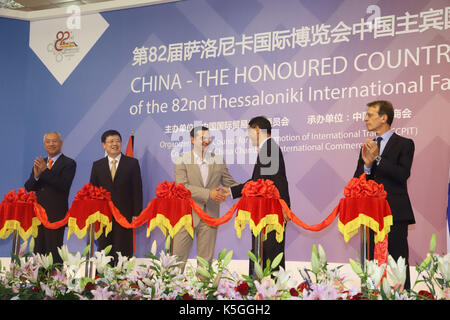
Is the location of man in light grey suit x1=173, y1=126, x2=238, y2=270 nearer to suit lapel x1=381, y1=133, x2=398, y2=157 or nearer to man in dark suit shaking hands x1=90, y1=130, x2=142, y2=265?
→ man in dark suit shaking hands x1=90, y1=130, x2=142, y2=265

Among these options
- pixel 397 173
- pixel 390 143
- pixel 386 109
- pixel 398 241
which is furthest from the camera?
pixel 386 109

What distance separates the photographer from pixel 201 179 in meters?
6.52

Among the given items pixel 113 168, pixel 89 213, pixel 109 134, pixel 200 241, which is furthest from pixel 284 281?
pixel 109 134

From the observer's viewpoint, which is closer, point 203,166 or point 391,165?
point 391,165

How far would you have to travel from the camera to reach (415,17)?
5898 millimetres

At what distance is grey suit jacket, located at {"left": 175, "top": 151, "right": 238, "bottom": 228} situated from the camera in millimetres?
6418

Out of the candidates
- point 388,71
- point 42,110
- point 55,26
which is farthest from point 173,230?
point 55,26

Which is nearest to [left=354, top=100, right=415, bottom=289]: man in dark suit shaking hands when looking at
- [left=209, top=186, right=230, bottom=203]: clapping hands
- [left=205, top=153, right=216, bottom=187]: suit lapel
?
[left=209, top=186, right=230, bottom=203]: clapping hands

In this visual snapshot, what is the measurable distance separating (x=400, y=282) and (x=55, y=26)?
6893 millimetres

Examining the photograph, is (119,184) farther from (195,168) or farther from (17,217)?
(17,217)

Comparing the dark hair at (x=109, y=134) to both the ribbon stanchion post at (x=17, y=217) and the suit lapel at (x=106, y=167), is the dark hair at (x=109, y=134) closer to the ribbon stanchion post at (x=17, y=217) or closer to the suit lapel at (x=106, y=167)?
the suit lapel at (x=106, y=167)

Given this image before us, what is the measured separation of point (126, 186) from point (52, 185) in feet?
3.28

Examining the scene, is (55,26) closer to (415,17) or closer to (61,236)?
(61,236)
